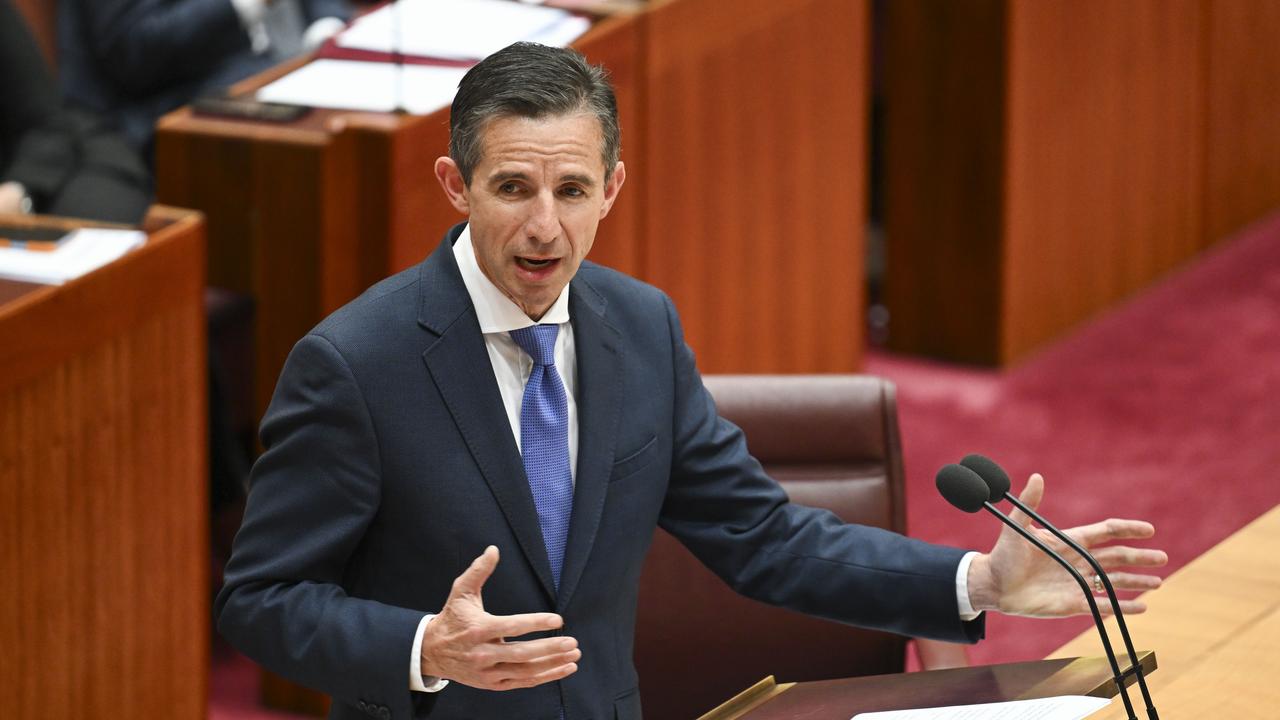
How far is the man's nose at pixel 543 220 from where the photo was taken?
1.58 metres

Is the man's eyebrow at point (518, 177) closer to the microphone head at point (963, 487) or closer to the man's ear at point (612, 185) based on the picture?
the man's ear at point (612, 185)

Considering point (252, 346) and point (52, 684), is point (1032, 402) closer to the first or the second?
point (252, 346)

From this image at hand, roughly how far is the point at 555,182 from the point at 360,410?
0.26 metres

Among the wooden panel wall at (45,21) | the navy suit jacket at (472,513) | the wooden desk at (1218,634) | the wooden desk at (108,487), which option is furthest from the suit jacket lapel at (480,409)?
the wooden panel wall at (45,21)

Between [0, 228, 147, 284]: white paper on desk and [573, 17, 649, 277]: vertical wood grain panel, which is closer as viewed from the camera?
[0, 228, 147, 284]: white paper on desk

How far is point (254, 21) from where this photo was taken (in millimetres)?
4215

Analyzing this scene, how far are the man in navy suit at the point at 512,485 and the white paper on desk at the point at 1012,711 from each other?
0.11 m

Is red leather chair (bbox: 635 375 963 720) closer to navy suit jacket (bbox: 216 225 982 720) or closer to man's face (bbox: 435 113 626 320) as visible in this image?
navy suit jacket (bbox: 216 225 982 720)

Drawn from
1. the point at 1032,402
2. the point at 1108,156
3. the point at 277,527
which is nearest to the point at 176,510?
the point at 277,527

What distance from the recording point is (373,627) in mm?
1562

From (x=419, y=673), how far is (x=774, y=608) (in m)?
0.90

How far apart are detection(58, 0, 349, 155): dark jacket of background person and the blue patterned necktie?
2573 millimetres

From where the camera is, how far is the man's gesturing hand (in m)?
1.44

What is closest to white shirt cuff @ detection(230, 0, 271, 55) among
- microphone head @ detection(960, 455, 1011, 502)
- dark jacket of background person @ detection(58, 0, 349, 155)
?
dark jacket of background person @ detection(58, 0, 349, 155)
